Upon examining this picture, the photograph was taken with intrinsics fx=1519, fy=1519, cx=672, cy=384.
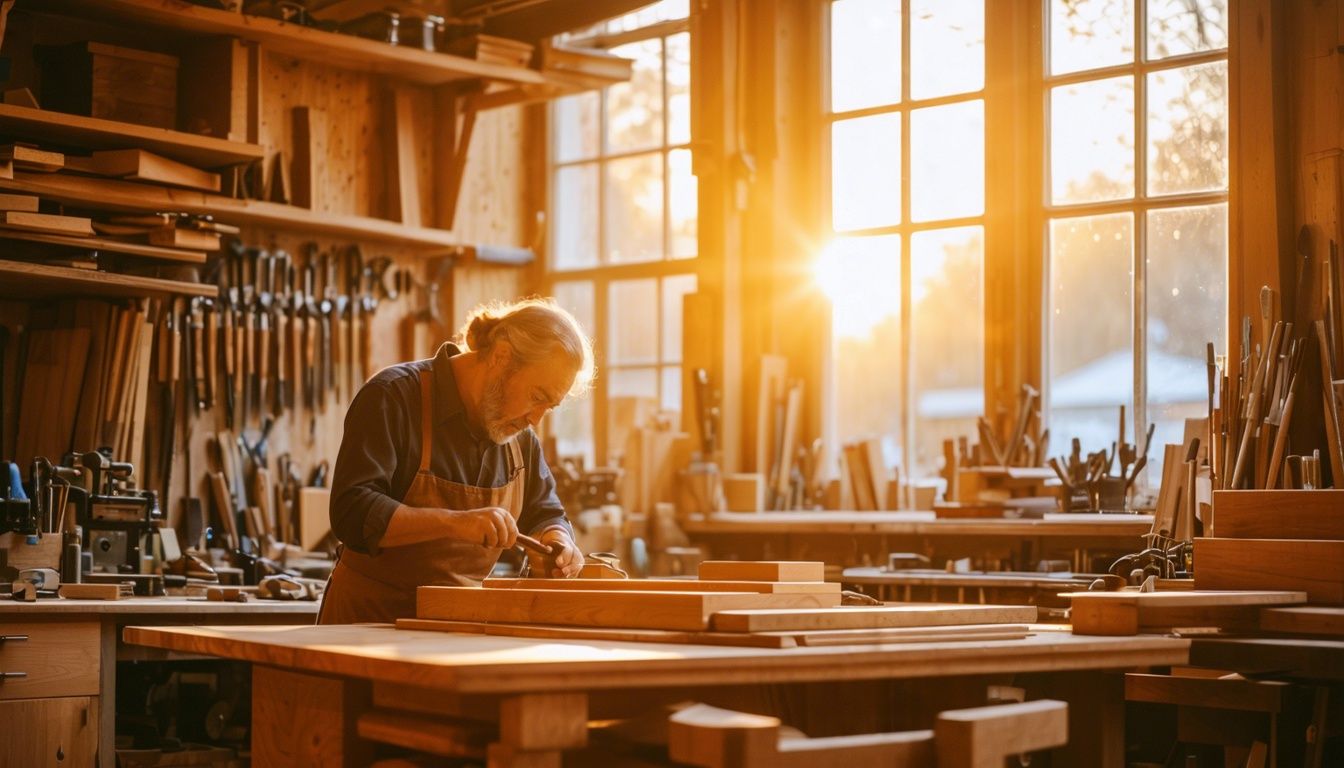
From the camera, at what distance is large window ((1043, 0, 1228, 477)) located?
512 centimetres

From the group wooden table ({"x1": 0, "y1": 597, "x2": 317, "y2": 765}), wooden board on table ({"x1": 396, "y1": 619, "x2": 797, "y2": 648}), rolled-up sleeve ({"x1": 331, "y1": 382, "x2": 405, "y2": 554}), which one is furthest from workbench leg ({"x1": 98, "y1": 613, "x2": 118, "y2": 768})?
wooden board on table ({"x1": 396, "y1": 619, "x2": 797, "y2": 648})

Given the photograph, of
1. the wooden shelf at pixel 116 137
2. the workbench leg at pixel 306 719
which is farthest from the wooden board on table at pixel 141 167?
the workbench leg at pixel 306 719

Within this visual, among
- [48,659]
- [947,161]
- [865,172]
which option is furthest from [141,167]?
[947,161]

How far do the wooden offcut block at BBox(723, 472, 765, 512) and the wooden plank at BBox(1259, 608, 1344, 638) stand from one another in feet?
9.81

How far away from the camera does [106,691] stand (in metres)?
4.27

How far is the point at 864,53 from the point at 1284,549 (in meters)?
3.36

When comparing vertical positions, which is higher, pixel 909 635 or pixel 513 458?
pixel 513 458

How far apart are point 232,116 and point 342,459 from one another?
8.40 feet

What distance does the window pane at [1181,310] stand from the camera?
5094 mm

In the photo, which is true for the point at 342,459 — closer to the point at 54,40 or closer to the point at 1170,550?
the point at 1170,550

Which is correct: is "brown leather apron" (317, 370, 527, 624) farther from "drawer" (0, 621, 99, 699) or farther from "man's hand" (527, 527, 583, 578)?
"drawer" (0, 621, 99, 699)

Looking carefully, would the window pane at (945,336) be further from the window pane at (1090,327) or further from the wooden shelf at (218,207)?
the wooden shelf at (218,207)

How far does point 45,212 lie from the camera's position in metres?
5.14

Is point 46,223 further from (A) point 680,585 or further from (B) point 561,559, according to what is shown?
(A) point 680,585
